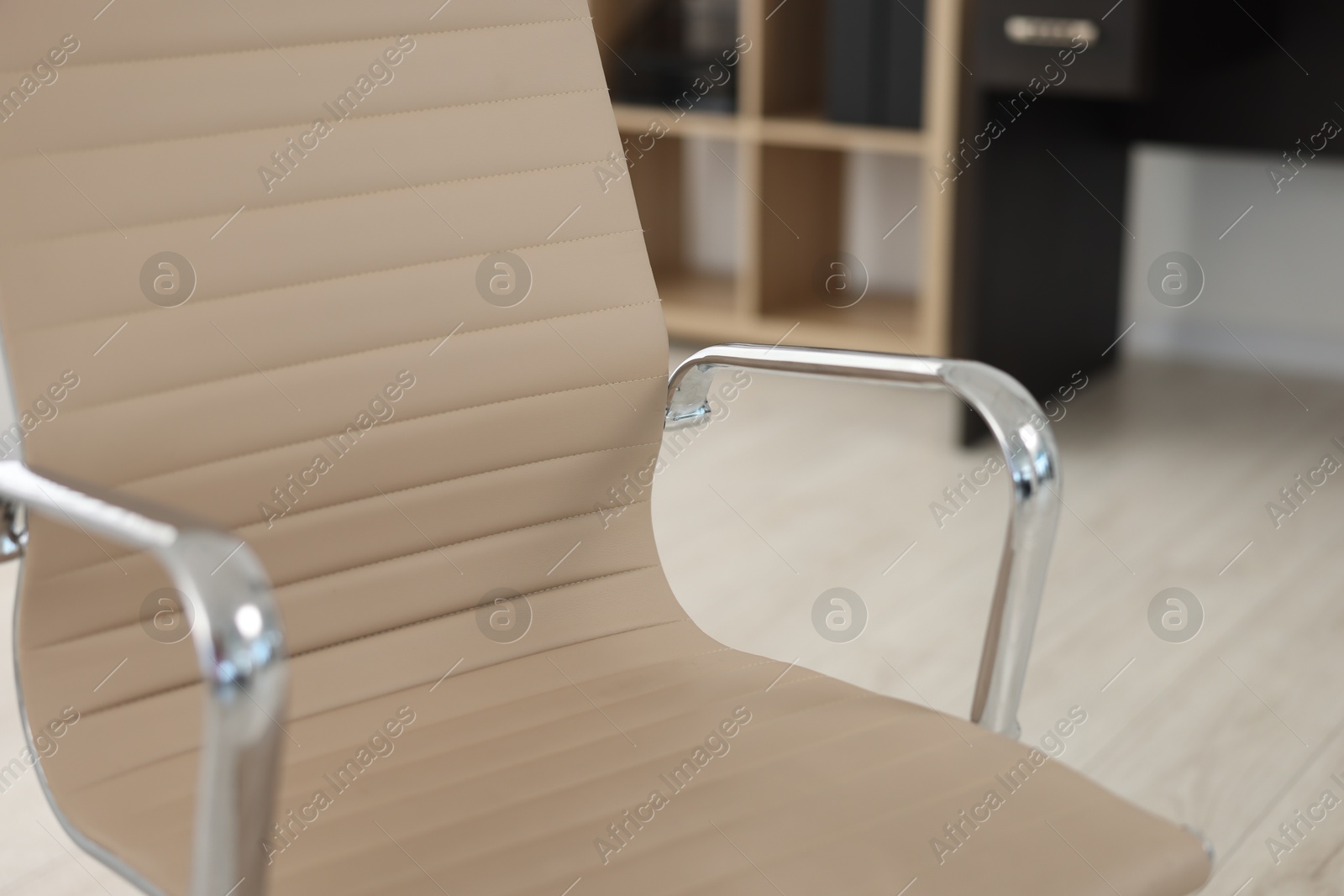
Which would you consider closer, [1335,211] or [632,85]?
[1335,211]

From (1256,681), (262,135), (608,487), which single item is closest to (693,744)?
(608,487)

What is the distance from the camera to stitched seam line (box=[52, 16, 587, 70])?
0.86 meters

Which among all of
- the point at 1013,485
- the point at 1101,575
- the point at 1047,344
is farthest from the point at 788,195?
the point at 1013,485

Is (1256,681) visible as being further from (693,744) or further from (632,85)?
(632,85)

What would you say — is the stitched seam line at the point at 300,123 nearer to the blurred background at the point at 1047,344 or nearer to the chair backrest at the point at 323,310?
the chair backrest at the point at 323,310

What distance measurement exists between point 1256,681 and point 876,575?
1.75 ft

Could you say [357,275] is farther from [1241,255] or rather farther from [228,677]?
[1241,255]

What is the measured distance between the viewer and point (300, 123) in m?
0.92

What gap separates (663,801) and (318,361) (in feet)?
1.21

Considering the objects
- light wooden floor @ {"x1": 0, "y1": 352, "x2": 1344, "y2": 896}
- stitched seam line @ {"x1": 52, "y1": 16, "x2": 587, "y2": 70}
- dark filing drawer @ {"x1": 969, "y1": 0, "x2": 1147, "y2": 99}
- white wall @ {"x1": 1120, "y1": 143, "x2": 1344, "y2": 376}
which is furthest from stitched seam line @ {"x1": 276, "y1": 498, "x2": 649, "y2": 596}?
white wall @ {"x1": 1120, "y1": 143, "x2": 1344, "y2": 376}

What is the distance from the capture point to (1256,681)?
1.75m

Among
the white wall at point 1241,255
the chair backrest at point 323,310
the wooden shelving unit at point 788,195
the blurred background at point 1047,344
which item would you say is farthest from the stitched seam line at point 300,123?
the white wall at point 1241,255

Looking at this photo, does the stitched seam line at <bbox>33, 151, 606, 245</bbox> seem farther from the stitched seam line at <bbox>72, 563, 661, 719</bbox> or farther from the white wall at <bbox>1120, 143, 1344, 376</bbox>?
the white wall at <bbox>1120, 143, 1344, 376</bbox>

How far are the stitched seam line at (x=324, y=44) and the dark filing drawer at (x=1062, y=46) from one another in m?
1.28
